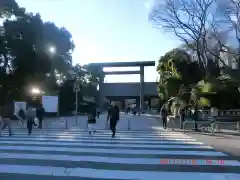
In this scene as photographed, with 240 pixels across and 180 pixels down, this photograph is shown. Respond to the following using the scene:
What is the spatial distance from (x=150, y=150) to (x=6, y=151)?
476 centimetres

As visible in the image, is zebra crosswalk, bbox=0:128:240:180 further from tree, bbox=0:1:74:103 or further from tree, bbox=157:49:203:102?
tree, bbox=157:49:203:102

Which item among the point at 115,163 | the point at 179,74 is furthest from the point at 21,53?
the point at 115,163

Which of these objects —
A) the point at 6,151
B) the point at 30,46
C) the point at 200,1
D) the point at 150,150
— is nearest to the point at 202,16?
the point at 200,1

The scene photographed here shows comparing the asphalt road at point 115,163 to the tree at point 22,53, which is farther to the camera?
the tree at point 22,53

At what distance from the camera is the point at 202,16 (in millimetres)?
29641

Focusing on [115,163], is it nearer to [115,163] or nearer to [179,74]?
[115,163]

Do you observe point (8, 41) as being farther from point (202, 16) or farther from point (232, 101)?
point (232, 101)

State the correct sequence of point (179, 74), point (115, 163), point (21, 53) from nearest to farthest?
point (115, 163)
point (21, 53)
point (179, 74)
